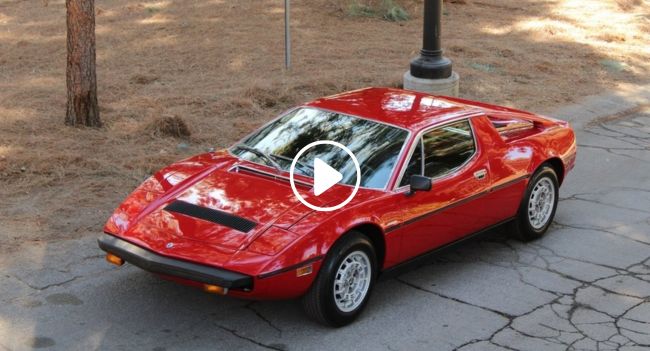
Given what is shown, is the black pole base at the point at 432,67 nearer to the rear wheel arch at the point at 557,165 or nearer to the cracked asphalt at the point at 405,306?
the rear wheel arch at the point at 557,165

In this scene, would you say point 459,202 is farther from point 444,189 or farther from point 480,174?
point 480,174

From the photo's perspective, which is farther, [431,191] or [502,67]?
[502,67]

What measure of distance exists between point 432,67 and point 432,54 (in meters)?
0.21

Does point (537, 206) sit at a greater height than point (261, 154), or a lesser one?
lesser

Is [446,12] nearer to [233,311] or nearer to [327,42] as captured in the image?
[327,42]

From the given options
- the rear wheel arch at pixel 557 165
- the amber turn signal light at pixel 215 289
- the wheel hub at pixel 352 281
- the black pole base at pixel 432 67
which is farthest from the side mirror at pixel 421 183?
the black pole base at pixel 432 67

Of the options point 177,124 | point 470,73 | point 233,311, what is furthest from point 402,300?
point 470,73

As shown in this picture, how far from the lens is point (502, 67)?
1515 centimetres

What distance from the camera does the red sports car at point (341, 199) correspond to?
5754 millimetres

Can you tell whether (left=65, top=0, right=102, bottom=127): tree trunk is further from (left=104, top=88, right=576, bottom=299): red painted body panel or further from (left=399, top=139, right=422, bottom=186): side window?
(left=399, top=139, right=422, bottom=186): side window

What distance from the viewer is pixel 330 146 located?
6879mm

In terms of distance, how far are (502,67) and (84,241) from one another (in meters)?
9.61

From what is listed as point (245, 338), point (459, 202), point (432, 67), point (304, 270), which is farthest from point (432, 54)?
point (245, 338)

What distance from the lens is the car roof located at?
7.13 m
